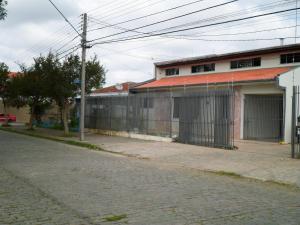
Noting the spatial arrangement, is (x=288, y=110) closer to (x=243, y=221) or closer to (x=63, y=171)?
(x=63, y=171)

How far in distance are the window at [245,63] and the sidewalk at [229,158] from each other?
7743 mm

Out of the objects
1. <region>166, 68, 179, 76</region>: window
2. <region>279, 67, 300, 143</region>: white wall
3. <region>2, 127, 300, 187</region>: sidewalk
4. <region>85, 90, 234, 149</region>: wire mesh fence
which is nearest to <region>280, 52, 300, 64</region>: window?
<region>279, 67, 300, 143</region>: white wall

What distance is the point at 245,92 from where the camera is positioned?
2234 cm

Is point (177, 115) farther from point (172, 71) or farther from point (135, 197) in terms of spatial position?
point (135, 197)

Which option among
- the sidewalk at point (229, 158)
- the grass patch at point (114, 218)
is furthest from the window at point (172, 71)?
the grass patch at point (114, 218)

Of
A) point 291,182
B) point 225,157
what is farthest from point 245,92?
point 291,182

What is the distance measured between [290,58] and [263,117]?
3.57 meters

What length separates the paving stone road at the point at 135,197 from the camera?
6488 millimetres

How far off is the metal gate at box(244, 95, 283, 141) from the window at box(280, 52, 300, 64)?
89.8 inches

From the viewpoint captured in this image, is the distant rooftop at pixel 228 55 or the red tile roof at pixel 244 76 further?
the distant rooftop at pixel 228 55

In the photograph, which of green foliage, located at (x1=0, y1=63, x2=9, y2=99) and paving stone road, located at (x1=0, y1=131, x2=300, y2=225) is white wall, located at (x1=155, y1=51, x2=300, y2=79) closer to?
paving stone road, located at (x1=0, y1=131, x2=300, y2=225)

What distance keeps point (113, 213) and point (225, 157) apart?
8778 millimetres

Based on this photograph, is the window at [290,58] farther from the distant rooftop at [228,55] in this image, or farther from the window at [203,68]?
the window at [203,68]

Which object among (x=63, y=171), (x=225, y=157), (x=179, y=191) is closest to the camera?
(x=179, y=191)
